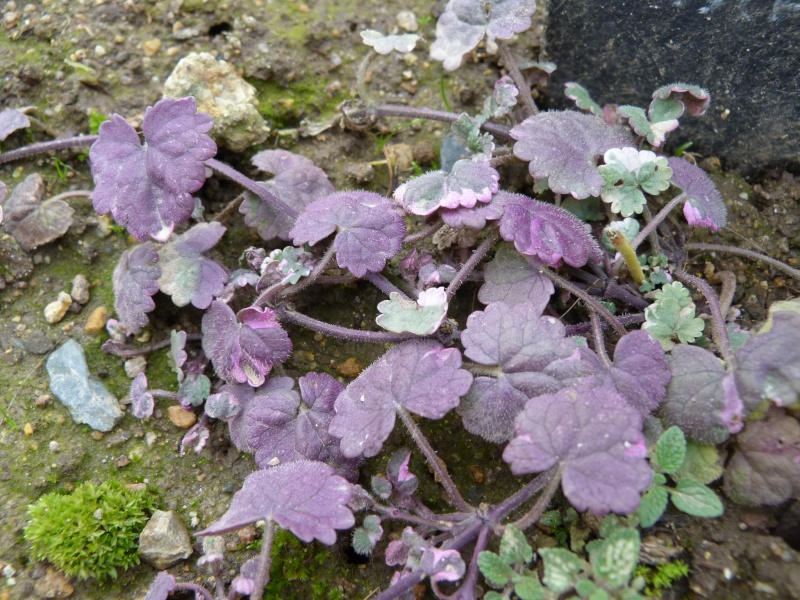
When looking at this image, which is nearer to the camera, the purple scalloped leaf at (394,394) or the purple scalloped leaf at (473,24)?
the purple scalloped leaf at (394,394)

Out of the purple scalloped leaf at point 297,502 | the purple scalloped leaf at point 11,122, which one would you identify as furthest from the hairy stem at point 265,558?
the purple scalloped leaf at point 11,122

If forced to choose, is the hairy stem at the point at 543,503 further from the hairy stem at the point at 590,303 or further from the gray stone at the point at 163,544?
the gray stone at the point at 163,544

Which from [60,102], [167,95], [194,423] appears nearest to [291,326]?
[194,423]

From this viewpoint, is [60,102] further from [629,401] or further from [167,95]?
[629,401]

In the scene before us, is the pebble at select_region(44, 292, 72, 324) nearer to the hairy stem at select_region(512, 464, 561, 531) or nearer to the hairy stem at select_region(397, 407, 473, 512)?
the hairy stem at select_region(397, 407, 473, 512)

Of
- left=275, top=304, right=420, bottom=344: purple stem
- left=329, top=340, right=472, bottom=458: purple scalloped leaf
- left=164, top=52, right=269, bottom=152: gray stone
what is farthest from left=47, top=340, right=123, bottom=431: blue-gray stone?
left=164, top=52, right=269, bottom=152: gray stone

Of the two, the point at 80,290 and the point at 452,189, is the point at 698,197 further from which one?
the point at 80,290
